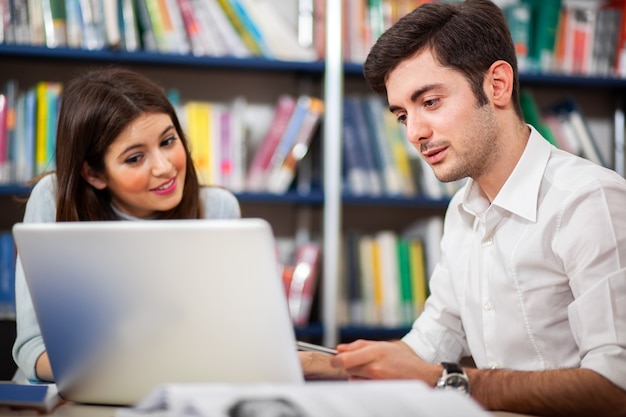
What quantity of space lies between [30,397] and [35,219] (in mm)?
776

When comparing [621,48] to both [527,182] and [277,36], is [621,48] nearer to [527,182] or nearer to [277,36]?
[277,36]

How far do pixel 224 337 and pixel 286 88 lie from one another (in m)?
1.96

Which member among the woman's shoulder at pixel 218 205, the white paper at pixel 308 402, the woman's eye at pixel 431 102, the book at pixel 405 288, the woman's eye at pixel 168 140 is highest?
the woman's eye at pixel 431 102

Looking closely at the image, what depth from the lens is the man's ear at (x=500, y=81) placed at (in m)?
1.36

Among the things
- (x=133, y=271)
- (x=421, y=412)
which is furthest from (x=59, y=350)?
(x=421, y=412)

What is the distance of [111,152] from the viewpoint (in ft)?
5.42

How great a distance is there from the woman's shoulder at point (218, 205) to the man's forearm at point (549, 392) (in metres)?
0.93

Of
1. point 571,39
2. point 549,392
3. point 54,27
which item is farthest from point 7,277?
point 571,39

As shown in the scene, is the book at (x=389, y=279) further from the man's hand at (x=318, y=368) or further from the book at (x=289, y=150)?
the man's hand at (x=318, y=368)

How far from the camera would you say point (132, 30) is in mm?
2309

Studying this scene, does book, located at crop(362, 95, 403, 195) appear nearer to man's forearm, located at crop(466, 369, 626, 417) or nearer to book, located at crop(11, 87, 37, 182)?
book, located at crop(11, 87, 37, 182)

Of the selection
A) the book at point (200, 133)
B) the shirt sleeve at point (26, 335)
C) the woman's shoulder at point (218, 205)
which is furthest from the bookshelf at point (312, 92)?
the shirt sleeve at point (26, 335)

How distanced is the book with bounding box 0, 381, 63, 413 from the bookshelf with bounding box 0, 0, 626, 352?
1.32m

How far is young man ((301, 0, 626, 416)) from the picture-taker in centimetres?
103
